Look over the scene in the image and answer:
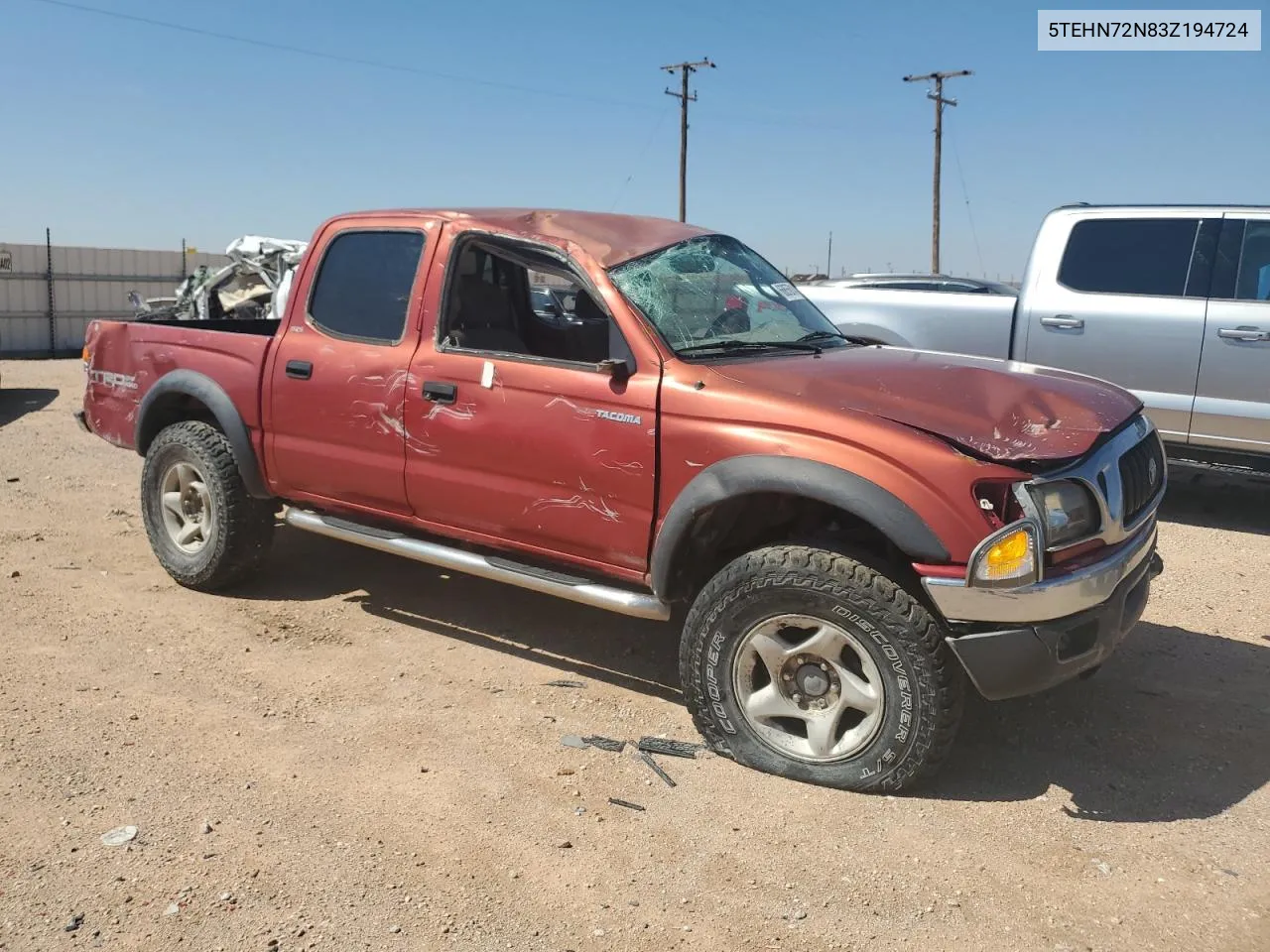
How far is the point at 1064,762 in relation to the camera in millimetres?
3740

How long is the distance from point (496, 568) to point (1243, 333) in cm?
535

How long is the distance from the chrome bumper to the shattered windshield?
1.30 m

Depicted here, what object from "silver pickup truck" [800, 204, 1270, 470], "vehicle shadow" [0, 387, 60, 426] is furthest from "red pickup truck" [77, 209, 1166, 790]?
"vehicle shadow" [0, 387, 60, 426]

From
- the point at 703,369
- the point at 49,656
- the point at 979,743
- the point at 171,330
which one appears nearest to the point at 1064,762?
the point at 979,743

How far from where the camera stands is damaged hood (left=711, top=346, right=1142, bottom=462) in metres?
3.28

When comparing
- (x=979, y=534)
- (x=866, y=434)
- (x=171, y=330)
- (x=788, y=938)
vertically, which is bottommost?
(x=788, y=938)

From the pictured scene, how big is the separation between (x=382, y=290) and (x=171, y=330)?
1.47m

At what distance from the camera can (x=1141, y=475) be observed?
3.72 meters

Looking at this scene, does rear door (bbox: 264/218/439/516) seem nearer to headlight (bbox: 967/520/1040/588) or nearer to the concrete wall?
headlight (bbox: 967/520/1040/588)

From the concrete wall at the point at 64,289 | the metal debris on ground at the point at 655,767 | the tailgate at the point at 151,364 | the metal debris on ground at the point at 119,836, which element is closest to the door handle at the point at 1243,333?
the metal debris on ground at the point at 655,767

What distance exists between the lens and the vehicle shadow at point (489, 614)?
4.65m

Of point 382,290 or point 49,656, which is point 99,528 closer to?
point 49,656

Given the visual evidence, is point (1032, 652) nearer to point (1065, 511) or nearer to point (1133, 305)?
point (1065, 511)

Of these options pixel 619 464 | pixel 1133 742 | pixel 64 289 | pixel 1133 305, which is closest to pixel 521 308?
pixel 619 464
